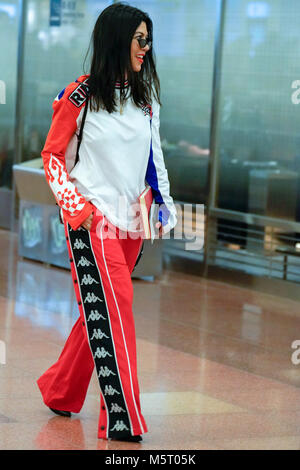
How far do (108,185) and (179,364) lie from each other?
75.7 inches

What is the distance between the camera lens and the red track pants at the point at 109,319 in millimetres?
3963

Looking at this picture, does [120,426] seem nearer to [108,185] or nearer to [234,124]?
[108,185]

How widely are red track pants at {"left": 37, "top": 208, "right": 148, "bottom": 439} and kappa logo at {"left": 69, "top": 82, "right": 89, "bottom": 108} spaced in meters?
0.47

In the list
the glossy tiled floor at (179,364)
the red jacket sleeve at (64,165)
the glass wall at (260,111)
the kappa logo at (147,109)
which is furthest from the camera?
the glass wall at (260,111)

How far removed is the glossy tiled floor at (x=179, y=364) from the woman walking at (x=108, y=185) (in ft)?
1.01

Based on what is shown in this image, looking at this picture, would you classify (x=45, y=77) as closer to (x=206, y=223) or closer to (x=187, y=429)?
(x=206, y=223)

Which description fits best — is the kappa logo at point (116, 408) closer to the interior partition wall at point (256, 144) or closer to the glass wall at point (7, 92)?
the interior partition wall at point (256, 144)

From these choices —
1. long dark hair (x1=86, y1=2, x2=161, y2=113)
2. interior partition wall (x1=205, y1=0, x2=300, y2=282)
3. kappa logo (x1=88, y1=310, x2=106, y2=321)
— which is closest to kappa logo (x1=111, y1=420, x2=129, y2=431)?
kappa logo (x1=88, y1=310, x2=106, y2=321)

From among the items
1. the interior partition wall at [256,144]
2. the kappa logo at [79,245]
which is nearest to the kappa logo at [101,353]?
the kappa logo at [79,245]

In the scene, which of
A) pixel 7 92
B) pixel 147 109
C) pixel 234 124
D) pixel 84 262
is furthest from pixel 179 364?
pixel 7 92

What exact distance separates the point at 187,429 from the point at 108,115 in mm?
1486

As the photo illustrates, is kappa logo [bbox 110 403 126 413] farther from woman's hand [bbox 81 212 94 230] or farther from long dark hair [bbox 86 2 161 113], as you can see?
long dark hair [bbox 86 2 161 113]

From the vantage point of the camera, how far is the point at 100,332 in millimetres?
3992
